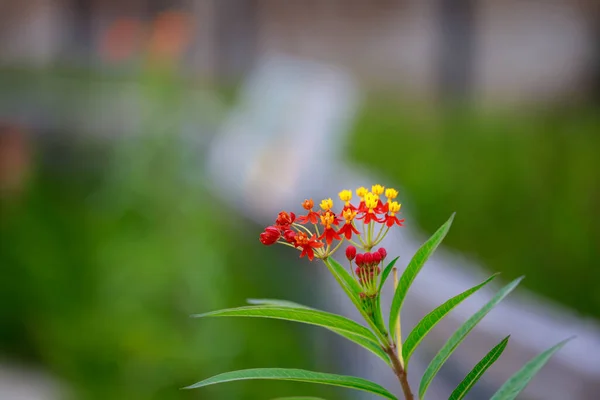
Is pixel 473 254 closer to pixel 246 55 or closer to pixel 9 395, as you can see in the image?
pixel 9 395

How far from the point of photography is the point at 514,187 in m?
2.62

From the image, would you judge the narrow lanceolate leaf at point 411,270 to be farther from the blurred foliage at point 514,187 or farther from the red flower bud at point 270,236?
the blurred foliage at point 514,187

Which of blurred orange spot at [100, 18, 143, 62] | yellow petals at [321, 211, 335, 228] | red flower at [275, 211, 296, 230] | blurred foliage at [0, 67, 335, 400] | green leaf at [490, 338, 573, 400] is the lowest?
blurred foliage at [0, 67, 335, 400]

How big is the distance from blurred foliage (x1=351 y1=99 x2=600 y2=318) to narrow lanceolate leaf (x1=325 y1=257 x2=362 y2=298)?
1.42 metres

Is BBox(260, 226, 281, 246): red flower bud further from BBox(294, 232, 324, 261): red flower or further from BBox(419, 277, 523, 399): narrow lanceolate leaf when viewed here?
BBox(419, 277, 523, 399): narrow lanceolate leaf

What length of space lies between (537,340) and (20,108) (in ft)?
13.5

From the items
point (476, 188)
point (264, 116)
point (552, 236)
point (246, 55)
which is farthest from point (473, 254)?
point (246, 55)

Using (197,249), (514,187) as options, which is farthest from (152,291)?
(514,187)

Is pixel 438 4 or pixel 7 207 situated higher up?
pixel 438 4

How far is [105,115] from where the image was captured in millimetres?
4363

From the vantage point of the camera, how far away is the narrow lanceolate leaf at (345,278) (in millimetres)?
472

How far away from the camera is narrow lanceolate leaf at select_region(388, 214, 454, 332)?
0.46m

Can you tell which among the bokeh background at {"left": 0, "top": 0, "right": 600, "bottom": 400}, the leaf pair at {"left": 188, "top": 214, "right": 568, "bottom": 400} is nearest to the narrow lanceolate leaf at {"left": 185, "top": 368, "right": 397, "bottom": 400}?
the leaf pair at {"left": 188, "top": 214, "right": 568, "bottom": 400}

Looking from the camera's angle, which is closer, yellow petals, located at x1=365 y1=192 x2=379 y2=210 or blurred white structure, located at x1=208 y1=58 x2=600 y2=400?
yellow petals, located at x1=365 y1=192 x2=379 y2=210
